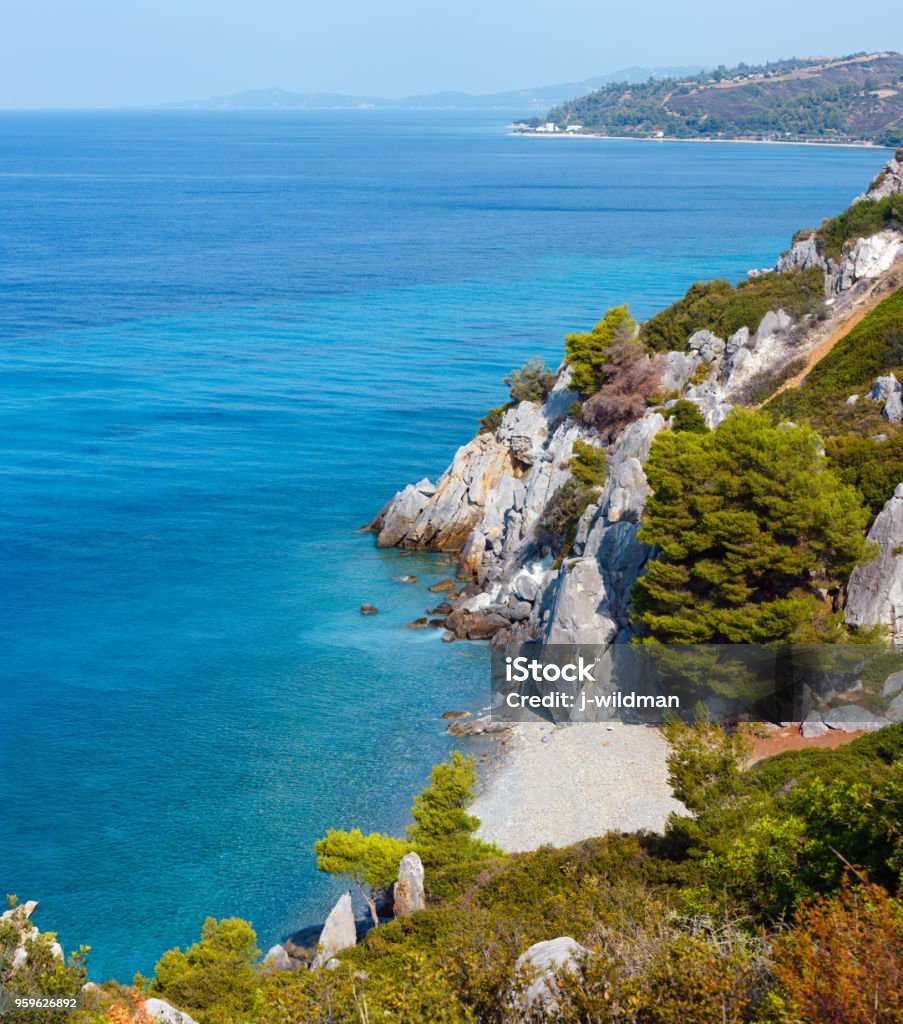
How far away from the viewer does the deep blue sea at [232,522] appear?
27453mm

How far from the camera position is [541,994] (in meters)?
11.7

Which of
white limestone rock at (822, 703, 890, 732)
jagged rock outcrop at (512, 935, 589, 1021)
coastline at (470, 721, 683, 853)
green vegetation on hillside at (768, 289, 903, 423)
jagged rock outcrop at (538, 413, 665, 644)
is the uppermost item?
green vegetation on hillside at (768, 289, 903, 423)

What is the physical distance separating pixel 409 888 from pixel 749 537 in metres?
13.0

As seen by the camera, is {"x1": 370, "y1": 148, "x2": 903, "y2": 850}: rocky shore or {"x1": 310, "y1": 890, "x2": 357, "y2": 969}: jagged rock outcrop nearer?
{"x1": 310, "y1": 890, "x2": 357, "y2": 969}: jagged rock outcrop

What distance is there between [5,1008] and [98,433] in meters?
49.9

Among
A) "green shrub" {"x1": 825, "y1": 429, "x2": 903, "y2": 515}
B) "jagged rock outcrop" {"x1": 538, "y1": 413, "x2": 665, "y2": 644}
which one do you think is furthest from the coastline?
"green shrub" {"x1": 825, "y1": 429, "x2": 903, "y2": 515}

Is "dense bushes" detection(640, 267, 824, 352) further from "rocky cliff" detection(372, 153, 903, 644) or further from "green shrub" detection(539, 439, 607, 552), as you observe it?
"green shrub" detection(539, 439, 607, 552)

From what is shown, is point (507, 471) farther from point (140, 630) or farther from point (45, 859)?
point (45, 859)

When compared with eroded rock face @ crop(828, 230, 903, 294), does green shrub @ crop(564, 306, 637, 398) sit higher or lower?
lower

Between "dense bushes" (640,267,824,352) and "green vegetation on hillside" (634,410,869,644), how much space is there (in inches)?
737

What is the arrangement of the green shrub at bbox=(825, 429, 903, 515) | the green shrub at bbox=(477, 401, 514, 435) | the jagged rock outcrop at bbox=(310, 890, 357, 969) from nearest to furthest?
the jagged rock outcrop at bbox=(310, 890, 357, 969) → the green shrub at bbox=(825, 429, 903, 515) → the green shrub at bbox=(477, 401, 514, 435)

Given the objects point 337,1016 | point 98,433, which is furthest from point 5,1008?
point 98,433

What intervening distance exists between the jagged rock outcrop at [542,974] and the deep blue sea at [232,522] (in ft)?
39.5

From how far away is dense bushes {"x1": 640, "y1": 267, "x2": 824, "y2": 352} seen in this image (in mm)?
46969
